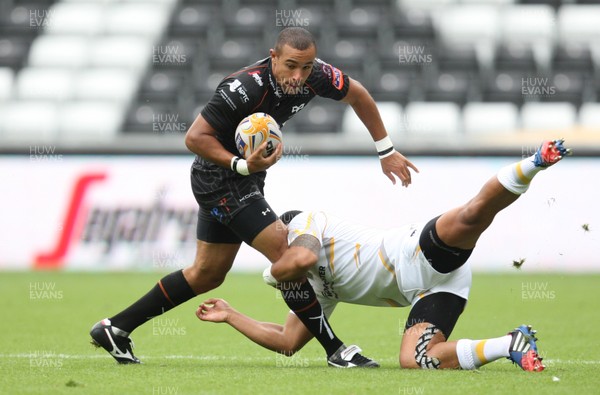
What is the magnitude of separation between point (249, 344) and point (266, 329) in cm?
137

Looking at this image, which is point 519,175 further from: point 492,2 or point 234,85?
point 492,2

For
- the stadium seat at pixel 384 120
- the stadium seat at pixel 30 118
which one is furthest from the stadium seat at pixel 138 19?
the stadium seat at pixel 384 120

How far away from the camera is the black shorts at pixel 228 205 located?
6766 mm

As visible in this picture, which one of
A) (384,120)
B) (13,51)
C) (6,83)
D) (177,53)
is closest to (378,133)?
(384,120)

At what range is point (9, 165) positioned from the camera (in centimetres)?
1523

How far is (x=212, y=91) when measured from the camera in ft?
61.4

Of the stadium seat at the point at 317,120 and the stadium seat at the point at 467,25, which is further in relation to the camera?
the stadium seat at the point at 467,25

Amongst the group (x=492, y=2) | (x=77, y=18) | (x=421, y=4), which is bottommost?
(x=77, y=18)

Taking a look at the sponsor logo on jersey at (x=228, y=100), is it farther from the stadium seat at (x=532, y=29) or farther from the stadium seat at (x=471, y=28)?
the stadium seat at (x=532, y=29)

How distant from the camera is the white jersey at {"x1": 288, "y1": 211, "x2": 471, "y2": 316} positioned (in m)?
6.57

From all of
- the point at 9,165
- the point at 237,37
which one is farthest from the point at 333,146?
the point at 237,37

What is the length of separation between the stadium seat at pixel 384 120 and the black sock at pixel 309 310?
419 inches

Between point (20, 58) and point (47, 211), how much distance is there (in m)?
7.13

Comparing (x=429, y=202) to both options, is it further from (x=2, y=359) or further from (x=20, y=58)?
(x=20, y=58)
